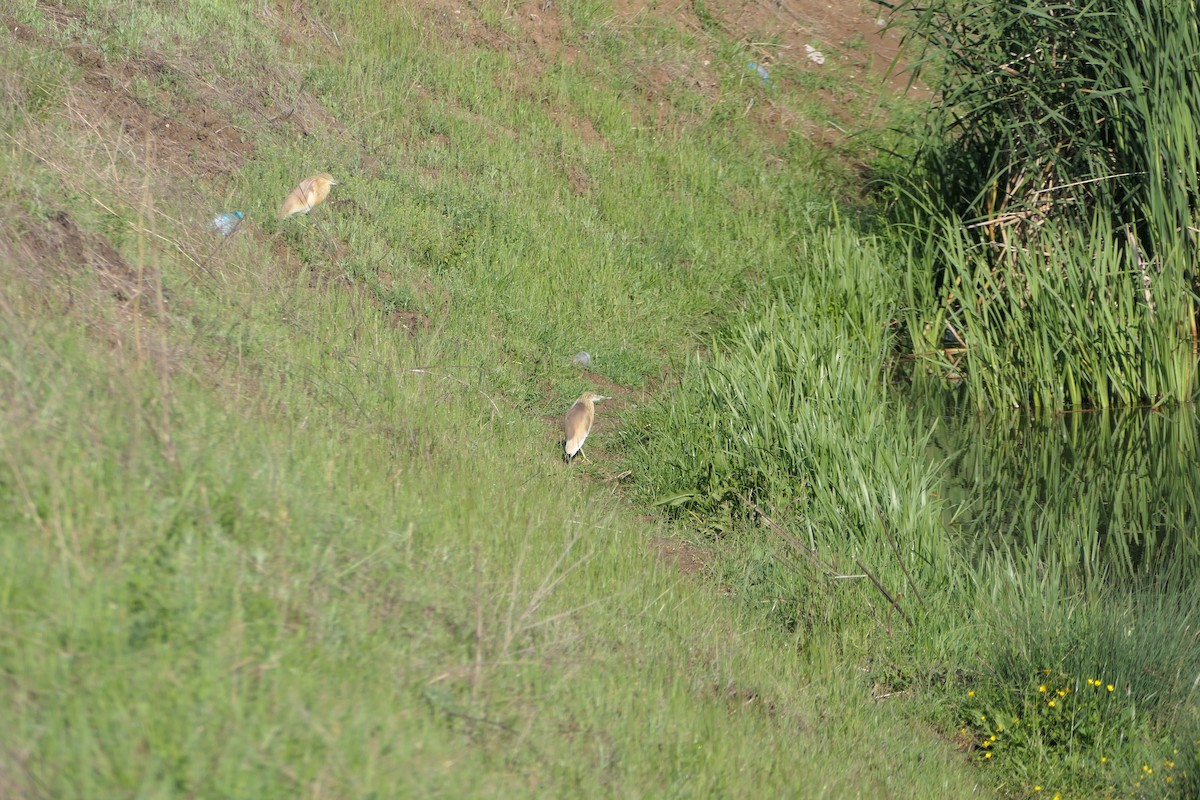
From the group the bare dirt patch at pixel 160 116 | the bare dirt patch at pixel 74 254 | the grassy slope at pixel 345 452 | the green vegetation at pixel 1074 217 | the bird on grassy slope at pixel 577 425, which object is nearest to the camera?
the grassy slope at pixel 345 452

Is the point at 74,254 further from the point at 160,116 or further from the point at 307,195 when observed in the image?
the point at 160,116

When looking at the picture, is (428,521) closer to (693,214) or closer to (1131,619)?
(1131,619)

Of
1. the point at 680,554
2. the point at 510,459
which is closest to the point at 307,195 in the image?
the point at 510,459

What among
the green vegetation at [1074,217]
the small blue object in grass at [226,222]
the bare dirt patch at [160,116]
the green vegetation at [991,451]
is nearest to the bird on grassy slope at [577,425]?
the green vegetation at [991,451]

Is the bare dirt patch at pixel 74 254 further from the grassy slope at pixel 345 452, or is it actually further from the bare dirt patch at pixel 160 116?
the bare dirt patch at pixel 160 116

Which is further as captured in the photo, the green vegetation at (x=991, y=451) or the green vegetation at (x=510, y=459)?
the green vegetation at (x=991, y=451)

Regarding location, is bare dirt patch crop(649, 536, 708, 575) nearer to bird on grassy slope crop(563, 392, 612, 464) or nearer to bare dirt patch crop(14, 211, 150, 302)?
bird on grassy slope crop(563, 392, 612, 464)

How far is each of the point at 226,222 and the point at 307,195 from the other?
2.41 feet

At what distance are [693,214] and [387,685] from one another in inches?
302

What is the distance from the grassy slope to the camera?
2820 millimetres

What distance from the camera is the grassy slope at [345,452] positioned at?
111 inches

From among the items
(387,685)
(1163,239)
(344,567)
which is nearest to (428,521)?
(344,567)

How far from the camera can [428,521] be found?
14.4 ft

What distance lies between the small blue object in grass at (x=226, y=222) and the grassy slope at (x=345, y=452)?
11 cm
